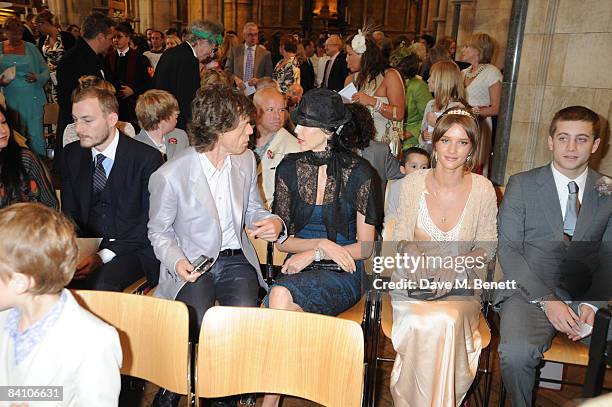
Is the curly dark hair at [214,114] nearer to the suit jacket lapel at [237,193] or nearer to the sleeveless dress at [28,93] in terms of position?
the suit jacket lapel at [237,193]

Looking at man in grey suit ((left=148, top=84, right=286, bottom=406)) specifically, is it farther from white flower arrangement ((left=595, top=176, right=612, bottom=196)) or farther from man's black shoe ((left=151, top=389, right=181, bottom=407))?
white flower arrangement ((left=595, top=176, right=612, bottom=196))

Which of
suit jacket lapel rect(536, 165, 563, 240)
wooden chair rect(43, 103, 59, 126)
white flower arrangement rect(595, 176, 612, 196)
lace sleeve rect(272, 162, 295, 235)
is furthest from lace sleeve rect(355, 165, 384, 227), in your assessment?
Answer: wooden chair rect(43, 103, 59, 126)

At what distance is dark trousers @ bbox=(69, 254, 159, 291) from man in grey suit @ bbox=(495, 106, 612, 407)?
2033mm

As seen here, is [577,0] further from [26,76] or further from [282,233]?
[26,76]

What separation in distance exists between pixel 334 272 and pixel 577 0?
10.3 feet

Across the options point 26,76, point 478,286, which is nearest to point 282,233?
point 478,286

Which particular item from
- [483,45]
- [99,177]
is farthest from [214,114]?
[483,45]

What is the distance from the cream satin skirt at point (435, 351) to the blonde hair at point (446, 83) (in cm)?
254

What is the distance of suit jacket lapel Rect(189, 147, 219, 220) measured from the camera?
2.79m

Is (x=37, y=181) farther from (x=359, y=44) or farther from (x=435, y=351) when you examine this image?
(x=359, y=44)

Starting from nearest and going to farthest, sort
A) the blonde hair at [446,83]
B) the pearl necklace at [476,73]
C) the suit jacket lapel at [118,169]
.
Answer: the suit jacket lapel at [118,169] → the blonde hair at [446,83] → the pearl necklace at [476,73]

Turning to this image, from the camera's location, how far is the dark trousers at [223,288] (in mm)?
2693

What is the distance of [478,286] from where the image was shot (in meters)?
2.68

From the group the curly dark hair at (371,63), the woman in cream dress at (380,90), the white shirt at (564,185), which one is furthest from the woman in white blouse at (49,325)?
the curly dark hair at (371,63)
